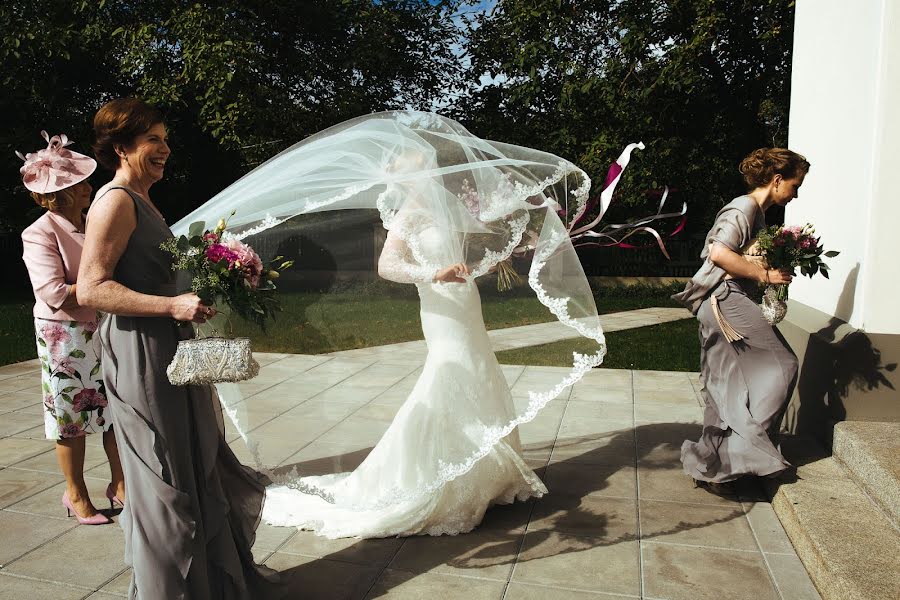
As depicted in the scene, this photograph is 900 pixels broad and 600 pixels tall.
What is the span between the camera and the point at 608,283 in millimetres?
21500

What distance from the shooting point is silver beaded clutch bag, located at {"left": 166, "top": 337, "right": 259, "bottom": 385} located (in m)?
2.49

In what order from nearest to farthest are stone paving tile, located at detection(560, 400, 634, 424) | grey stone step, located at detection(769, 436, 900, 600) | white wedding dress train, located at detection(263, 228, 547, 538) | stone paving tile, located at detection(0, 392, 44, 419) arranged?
grey stone step, located at detection(769, 436, 900, 600)
white wedding dress train, located at detection(263, 228, 547, 538)
stone paving tile, located at detection(560, 400, 634, 424)
stone paving tile, located at detection(0, 392, 44, 419)

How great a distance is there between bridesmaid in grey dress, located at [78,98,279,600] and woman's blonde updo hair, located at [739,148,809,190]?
11.5 feet

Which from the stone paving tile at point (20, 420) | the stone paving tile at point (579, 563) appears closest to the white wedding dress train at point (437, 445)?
Answer: the stone paving tile at point (579, 563)

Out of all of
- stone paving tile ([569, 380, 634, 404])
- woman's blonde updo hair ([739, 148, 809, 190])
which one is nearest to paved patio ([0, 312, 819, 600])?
woman's blonde updo hair ([739, 148, 809, 190])

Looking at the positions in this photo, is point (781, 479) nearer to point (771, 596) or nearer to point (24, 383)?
point (771, 596)

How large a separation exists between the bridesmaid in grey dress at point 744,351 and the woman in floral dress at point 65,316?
3759mm

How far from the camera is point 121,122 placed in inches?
105

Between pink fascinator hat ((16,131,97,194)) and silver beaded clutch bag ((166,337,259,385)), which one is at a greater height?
pink fascinator hat ((16,131,97,194))

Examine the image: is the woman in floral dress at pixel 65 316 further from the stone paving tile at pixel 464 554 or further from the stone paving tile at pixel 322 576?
the stone paving tile at pixel 464 554

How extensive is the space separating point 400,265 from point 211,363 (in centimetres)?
134

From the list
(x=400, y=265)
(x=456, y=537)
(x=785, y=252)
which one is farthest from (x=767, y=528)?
(x=400, y=265)

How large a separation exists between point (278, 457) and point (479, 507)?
119 cm

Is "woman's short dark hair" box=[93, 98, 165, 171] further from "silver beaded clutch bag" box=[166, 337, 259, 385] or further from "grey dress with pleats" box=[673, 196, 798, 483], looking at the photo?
"grey dress with pleats" box=[673, 196, 798, 483]
